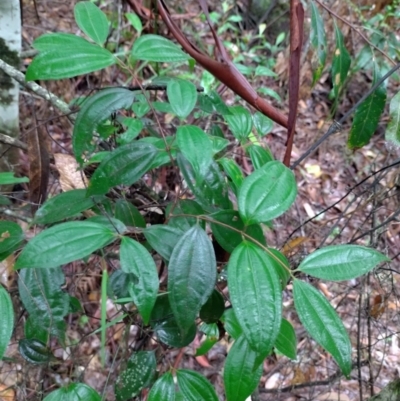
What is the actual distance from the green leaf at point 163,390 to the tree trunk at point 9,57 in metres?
0.62

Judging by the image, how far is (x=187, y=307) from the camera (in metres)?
0.55

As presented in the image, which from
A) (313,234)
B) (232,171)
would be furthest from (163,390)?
(313,234)

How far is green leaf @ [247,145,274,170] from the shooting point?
76 centimetres

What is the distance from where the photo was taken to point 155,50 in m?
0.62

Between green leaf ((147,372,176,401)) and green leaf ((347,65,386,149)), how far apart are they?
22.3 inches

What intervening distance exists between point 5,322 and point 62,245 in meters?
0.15

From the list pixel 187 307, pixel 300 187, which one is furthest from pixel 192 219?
pixel 300 187

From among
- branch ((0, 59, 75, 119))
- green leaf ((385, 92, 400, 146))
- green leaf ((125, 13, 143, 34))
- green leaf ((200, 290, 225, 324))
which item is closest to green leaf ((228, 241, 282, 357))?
green leaf ((200, 290, 225, 324))

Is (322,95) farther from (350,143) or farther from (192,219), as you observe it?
(192,219)

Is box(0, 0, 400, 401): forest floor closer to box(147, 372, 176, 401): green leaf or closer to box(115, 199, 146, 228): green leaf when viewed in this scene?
box(147, 372, 176, 401): green leaf

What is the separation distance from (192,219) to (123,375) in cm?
31

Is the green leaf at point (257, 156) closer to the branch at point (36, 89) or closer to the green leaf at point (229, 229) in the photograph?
the green leaf at point (229, 229)

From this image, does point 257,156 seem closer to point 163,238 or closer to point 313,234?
point 163,238

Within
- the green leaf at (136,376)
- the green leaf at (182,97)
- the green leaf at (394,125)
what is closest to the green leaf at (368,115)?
the green leaf at (394,125)
